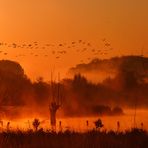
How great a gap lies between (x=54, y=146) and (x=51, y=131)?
498 centimetres

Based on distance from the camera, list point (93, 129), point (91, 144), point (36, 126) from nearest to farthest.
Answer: point (91, 144)
point (93, 129)
point (36, 126)

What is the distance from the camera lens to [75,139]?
2264cm

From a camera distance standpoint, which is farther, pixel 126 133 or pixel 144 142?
pixel 126 133

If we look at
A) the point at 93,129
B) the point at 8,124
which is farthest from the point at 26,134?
the point at 93,129

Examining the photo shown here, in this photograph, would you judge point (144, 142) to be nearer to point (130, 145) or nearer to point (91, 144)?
point (130, 145)

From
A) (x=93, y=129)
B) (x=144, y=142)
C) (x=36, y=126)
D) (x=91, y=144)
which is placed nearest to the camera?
(x=91, y=144)

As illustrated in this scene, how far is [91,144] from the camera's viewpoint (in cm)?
2147

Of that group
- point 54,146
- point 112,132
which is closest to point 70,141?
point 54,146

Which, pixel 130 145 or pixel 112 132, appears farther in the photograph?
pixel 112 132

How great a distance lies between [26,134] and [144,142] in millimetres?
5704

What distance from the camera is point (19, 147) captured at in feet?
70.8

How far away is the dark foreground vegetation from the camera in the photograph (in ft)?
71.8

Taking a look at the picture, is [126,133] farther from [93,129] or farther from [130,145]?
[130,145]

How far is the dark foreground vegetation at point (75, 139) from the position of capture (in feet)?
71.8
